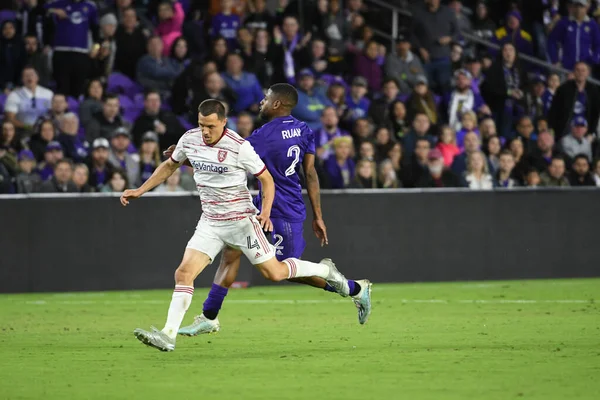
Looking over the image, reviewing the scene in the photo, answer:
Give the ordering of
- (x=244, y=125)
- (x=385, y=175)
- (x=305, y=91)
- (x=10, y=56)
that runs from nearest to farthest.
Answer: (x=244, y=125) < (x=385, y=175) < (x=10, y=56) < (x=305, y=91)

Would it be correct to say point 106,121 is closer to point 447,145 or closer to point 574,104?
point 447,145

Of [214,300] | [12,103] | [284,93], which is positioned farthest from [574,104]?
[214,300]

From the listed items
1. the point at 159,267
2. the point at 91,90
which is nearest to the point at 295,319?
the point at 159,267

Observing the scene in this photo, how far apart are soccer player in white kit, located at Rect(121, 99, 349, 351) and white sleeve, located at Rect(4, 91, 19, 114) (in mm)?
7851

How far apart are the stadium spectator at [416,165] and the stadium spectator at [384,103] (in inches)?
47.2

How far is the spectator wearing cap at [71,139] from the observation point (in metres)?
17.0

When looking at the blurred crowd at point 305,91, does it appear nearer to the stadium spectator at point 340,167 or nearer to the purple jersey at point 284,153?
the stadium spectator at point 340,167

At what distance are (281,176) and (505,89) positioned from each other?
1167 centimetres

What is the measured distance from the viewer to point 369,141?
18.4 m

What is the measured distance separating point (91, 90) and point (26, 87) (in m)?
0.89

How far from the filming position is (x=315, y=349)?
10039mm

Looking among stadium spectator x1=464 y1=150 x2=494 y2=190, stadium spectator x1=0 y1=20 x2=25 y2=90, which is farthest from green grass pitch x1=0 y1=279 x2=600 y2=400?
stadium spectator x1=0 y1=20 x2=25 y2=90

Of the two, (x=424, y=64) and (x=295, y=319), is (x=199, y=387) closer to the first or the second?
(x=295, y=319)

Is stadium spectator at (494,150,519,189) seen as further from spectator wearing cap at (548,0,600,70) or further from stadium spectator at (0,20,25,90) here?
stadium spectator at (0,20,25,90)
